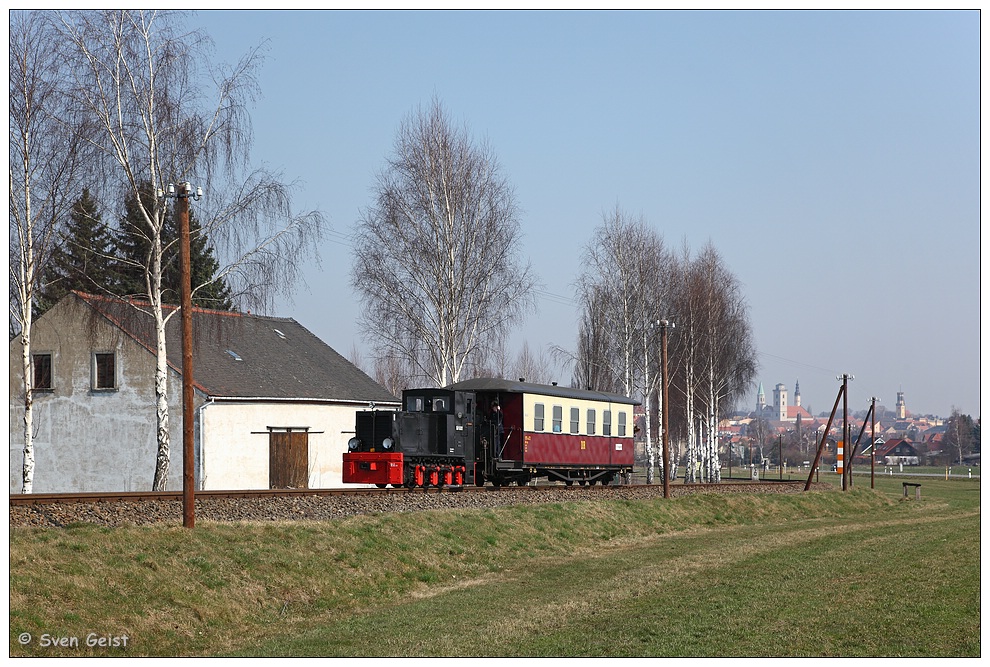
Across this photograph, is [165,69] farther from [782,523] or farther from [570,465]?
[782,523]

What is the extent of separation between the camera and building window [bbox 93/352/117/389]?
3600 cm

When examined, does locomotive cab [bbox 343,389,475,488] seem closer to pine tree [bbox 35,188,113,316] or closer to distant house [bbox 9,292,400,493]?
pine tree [bbox 35,188,113,316]

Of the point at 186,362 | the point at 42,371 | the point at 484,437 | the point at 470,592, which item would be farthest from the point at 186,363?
the point at 42,371

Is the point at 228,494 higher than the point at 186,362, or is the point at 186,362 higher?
the point at 186,362

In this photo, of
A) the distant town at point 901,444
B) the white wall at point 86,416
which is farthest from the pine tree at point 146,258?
the distant town at point 901,444

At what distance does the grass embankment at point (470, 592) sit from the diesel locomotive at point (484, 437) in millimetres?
3587

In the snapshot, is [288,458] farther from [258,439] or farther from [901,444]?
[901,444]

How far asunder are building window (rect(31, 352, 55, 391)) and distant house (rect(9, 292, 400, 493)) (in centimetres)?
3

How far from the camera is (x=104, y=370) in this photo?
36188mm

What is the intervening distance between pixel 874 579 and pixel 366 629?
924 cm

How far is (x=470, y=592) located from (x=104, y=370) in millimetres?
21297

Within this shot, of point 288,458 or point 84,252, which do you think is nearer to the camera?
point 84,252

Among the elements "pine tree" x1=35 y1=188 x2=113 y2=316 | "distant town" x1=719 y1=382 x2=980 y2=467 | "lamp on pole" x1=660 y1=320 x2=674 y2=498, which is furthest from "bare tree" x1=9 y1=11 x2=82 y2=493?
"distant town" x1=719 y1=382 x2=980 y2=467

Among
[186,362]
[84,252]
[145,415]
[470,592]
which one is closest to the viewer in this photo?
[470,592]
